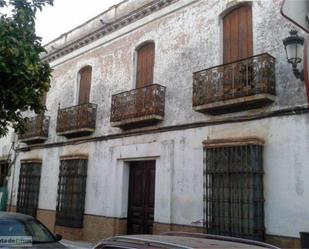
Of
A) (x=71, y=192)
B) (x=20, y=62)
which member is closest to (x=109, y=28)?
(x=71, y=192)

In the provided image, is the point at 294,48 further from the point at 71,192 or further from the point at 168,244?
the point at 71,192

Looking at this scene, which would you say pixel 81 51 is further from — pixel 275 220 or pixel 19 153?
pixel 275 220

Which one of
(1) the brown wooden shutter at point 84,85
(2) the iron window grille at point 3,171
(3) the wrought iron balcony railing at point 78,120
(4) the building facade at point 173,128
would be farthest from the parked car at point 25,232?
(2) the iron window grille at point 3,171

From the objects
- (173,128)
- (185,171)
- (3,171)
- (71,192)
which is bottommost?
(71,192)

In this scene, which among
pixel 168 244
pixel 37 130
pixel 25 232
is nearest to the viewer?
pixel 168 244

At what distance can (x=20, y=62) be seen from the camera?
8.11 metres

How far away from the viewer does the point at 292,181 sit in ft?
30.9

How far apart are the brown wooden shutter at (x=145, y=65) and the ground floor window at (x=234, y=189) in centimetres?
376

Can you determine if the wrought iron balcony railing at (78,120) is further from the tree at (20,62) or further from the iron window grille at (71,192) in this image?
the tree at (20,62)

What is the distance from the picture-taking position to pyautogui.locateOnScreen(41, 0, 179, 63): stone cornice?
45.0ft

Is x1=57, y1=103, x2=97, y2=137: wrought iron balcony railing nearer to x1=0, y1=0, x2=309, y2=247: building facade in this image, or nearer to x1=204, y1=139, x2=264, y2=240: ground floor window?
x1=0, y1=0, x2=309, y2=247: building facade

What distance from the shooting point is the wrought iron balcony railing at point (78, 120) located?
15117 millimetres

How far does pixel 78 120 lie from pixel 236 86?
6.98 meters

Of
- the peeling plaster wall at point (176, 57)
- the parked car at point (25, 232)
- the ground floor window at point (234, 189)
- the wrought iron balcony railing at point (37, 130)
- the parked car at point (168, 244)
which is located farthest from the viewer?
the wrought iron balcony railing at point (37, 130)
